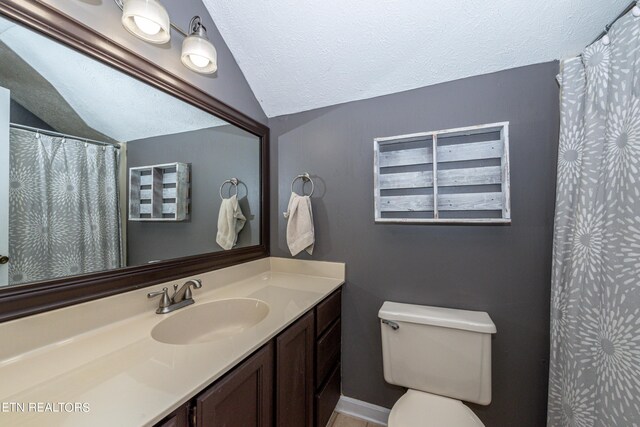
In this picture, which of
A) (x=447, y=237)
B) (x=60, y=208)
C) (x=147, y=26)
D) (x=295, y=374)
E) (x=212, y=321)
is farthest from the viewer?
(x=447, y=237)

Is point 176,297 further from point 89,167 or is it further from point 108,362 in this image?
point 89,167

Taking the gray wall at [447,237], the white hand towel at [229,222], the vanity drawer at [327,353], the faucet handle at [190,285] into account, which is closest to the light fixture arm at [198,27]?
the gray wall at [447,237]

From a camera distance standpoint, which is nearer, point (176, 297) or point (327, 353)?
point (176, 297)

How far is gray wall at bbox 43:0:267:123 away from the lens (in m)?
0.84

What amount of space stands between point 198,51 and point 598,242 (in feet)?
5.87

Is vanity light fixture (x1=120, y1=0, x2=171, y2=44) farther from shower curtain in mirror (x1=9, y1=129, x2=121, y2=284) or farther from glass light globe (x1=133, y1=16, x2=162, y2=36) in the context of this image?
shower curtain in mirror (x1=9, y1=129, x2=121, y2=284)

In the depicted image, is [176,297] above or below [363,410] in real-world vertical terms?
above

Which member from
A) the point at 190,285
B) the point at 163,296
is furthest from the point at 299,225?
the point at 163,296

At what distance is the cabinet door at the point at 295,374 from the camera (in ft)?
2.96

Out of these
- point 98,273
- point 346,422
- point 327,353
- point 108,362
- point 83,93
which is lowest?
point 346,422

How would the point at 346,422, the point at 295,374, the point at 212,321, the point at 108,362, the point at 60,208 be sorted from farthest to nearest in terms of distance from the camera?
the point at 346,422 < the point at 212,321 < the point at 295,374 < the point at 60,208 < the point at 108,362

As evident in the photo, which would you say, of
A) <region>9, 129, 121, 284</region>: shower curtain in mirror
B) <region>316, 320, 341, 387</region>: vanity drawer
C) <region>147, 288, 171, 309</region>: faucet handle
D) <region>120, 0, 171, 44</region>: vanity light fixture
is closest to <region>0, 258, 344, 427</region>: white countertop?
<region>147, 288, 171, 309</region>: faucet handle

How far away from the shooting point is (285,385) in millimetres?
937

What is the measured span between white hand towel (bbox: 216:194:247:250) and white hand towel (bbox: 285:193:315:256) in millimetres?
318
